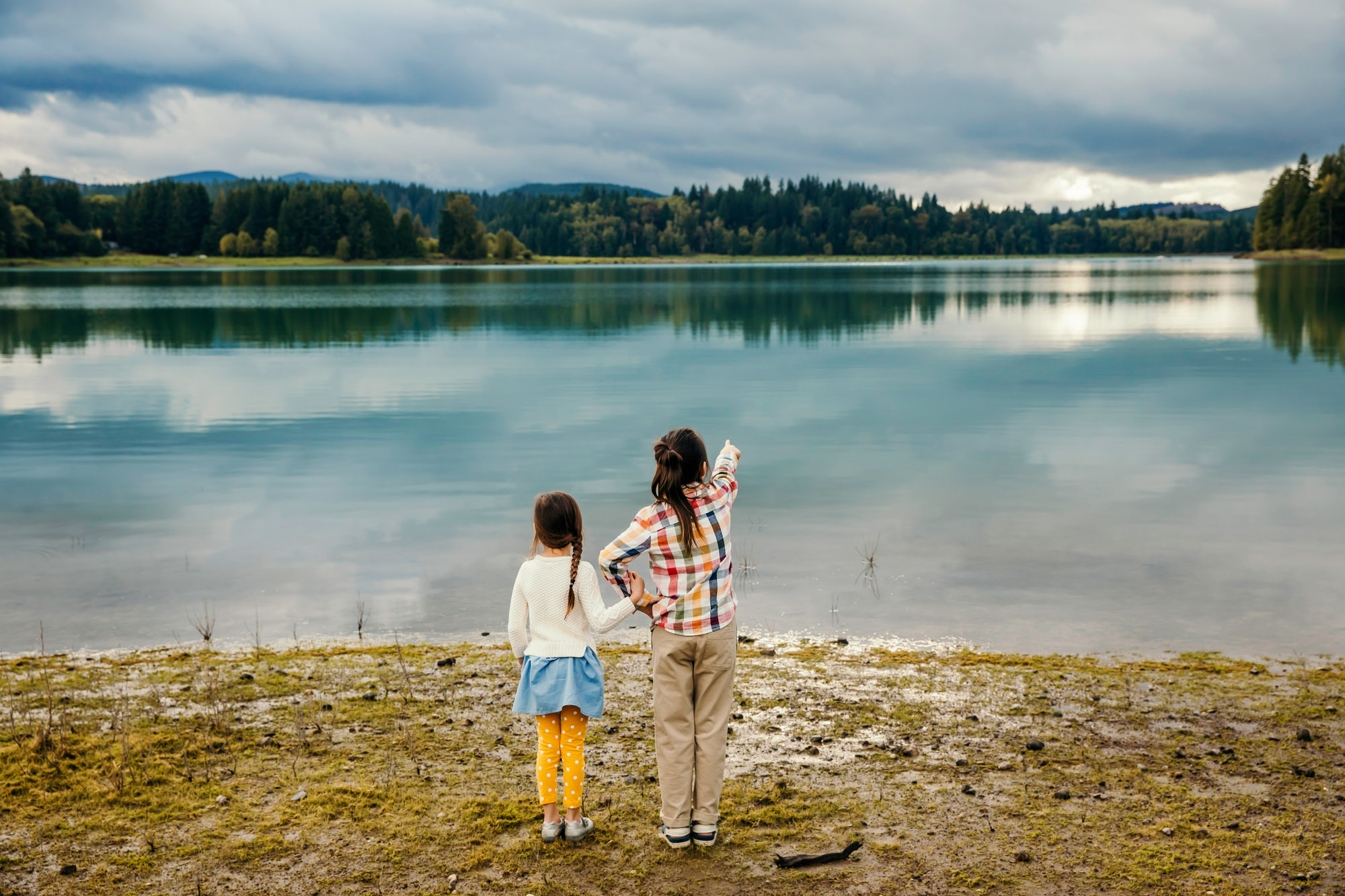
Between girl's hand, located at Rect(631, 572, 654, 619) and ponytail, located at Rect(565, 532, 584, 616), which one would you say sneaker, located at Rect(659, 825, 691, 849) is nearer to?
girl's hand, located at Rect(631, 572, 654, 619)

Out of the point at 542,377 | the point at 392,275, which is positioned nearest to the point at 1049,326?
the point at 542,377

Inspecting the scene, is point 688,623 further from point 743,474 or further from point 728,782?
point 743,474

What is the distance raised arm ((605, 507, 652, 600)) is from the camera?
6.12 m

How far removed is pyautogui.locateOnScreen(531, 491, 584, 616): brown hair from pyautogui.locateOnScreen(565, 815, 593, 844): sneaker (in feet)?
4.27

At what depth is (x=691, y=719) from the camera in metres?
6.39

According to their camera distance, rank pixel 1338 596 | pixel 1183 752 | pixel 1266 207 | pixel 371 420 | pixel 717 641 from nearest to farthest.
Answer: pixel 717 641, pixel 1183 752, pixel 1338 596, pixel 371 420, pixel 1266 207

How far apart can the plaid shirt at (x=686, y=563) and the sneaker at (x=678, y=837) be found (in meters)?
1.20

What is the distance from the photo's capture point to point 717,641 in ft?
→ 20.7

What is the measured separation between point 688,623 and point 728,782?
5.47 ft

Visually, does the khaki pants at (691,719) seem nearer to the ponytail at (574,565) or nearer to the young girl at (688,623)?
the young girl at (688,623)

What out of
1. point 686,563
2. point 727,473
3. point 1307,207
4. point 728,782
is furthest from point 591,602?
point 1307,207

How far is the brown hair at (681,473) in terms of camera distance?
613 cm

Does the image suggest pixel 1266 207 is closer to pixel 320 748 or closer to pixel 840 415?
pixel 840 415

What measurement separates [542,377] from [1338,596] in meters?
29.1
